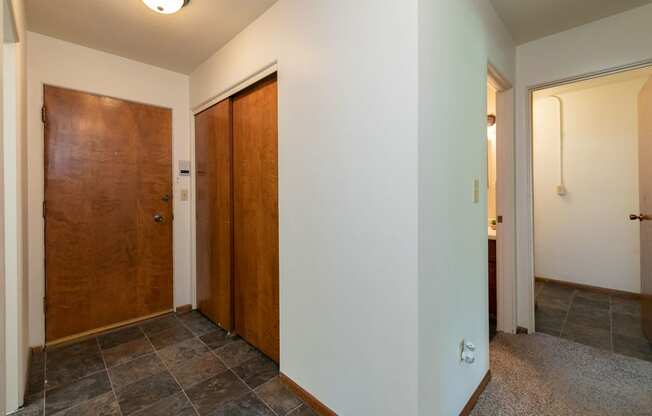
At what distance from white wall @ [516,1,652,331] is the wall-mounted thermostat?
9.91 feet

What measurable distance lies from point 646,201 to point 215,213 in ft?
11.3

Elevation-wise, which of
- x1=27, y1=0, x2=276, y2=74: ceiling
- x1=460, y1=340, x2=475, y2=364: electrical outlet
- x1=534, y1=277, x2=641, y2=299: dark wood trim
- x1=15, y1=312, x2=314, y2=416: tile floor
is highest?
x1=27, y1=0, x2=276, y2=74: ceiling

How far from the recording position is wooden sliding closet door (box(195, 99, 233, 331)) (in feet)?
7.65

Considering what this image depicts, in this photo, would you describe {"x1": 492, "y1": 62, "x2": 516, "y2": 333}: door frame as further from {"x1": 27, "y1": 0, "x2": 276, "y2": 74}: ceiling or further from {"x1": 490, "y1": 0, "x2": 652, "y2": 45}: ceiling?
{"x1": 27, "y1": 0, "x2": 276, "y2": 74}: ceiling

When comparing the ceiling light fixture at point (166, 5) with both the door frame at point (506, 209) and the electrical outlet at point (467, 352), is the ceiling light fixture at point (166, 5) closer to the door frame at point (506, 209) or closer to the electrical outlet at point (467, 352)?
the door frame at point (506, 209)

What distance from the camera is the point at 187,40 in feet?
7.22

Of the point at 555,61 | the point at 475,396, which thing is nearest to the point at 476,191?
the point at 475,396

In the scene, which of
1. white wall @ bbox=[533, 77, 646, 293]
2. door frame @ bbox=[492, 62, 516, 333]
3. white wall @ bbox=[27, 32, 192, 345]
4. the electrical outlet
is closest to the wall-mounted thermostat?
white wall @ bbox=[27, 32, 192, 345]

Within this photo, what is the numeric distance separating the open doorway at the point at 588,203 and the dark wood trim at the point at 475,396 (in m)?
1.09

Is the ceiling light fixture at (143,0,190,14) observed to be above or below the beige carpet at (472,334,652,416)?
above

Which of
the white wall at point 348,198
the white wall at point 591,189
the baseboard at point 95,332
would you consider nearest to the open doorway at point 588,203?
the white wall at point 591,189

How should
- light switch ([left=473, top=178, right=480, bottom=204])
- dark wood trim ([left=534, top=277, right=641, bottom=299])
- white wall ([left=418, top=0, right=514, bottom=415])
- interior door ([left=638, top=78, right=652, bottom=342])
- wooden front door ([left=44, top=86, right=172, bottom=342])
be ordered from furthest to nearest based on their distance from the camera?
1. dark wood trim ([left=534, top=277, right=641, bottom=299])
2. wooden front door ([left=44, top=86, right=172, bottom=342])
3. interior door ([left=638, top=78, right=652, bottom=342])
4. light switch ([left=473, top=178, right=480, bottom=204])
5. white wall ([left=418, top=0, right=514, bottom=415])

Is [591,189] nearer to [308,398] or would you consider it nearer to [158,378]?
[308,398]

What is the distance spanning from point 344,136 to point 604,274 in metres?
3.69
